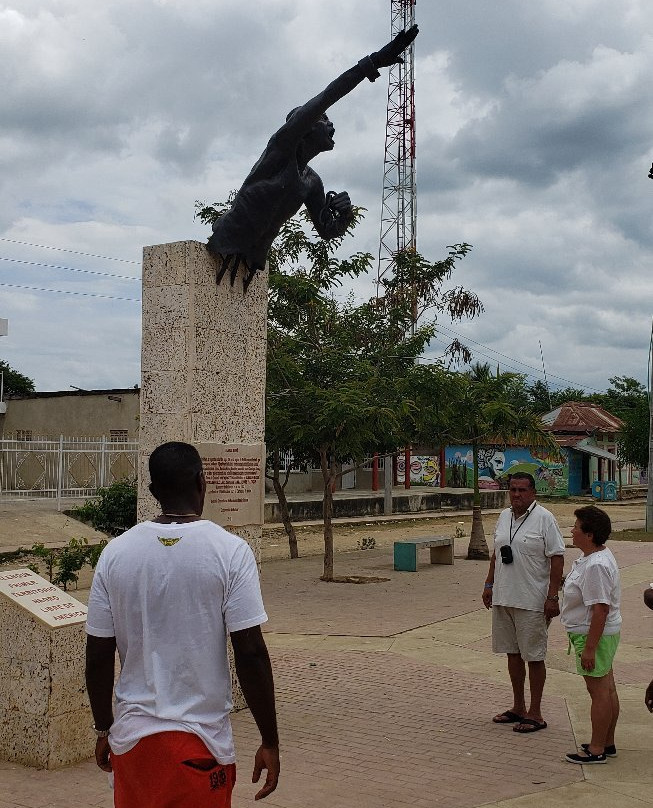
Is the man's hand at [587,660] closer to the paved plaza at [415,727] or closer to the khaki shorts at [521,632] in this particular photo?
the paved plaza at [415,727]

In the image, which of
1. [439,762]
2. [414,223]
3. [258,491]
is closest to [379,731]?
[439,762]

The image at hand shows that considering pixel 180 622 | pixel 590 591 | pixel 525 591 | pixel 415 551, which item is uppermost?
pixel 180 622

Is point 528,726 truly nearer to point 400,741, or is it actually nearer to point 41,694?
point 400,741

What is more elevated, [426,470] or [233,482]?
[233,482]

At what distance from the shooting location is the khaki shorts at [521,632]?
6.21 m

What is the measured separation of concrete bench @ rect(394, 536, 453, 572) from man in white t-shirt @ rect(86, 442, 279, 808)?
13.2m

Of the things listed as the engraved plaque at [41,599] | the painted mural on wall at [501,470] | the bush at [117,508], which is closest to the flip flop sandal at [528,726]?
the engraved plaque at [41,599]

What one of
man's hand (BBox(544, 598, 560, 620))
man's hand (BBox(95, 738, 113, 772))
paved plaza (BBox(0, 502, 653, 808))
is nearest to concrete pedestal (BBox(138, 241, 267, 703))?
paved plaza (BBox(0, 502, 653, 808))

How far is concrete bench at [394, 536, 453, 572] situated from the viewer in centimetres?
1609

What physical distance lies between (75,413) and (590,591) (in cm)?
2967

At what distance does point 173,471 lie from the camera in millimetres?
3055

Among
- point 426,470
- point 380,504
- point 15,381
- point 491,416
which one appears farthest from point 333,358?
point 15,381

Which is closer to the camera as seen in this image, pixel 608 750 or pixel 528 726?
pixel 608 750

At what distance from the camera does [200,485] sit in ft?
10.2
